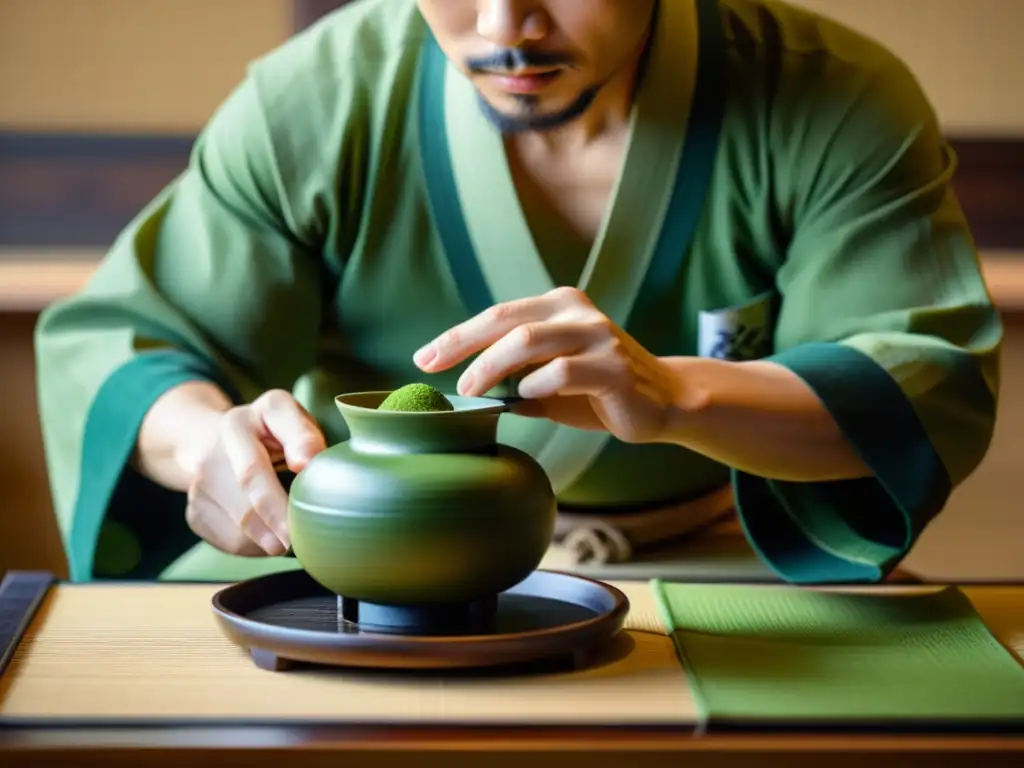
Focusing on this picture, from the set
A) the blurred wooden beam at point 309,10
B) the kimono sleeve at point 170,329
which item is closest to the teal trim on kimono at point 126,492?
the kimono sleeve at point 170,329

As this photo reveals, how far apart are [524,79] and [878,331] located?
0.44m

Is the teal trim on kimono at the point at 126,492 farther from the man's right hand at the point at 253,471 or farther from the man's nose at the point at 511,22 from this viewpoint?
the man's nose at the point at 511,22

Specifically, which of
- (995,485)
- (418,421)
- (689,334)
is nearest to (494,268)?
(689,334)

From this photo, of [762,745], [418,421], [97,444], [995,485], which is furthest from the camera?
[995,485]

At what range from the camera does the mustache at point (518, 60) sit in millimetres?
1389

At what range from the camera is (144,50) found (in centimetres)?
286

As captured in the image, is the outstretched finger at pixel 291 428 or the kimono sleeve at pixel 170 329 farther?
the kimono sleeve at pixel 170 329

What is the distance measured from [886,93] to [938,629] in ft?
2.30

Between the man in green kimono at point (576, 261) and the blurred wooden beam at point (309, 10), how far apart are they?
40.3 inches

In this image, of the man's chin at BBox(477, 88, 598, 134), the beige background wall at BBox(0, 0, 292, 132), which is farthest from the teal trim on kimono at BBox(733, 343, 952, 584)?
the beige background wall at BBox(0, 0, 292, 132)

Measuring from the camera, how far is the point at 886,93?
1.66 meters

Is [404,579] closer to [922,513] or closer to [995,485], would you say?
[922,513]

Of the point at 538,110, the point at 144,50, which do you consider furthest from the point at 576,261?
the point at 144,50

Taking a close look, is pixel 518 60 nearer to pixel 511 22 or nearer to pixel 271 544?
pixel 511 22
